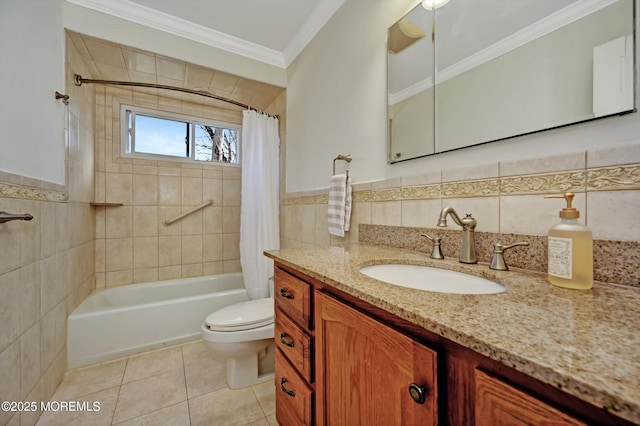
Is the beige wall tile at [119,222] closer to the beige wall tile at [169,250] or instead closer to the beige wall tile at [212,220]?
the beige wall tile at [169,250]

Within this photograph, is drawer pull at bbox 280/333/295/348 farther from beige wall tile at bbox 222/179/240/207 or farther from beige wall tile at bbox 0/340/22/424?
beige wall tile at bbox 222/179/240/207

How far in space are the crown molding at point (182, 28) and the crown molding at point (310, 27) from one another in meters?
0.13

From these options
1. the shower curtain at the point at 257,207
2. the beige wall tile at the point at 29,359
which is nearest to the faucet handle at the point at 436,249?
the shower curtain at the point at 257,207

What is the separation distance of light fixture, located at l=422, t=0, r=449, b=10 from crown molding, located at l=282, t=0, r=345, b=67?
75 cm

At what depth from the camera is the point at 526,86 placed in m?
0.79

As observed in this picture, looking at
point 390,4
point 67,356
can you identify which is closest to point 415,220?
point 390,4

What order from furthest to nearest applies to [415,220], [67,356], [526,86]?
1. [67,356]
2. [415,220]
3. [526,86]

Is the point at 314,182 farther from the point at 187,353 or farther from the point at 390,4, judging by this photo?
the point at 187,353

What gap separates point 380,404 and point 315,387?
336 millimetres

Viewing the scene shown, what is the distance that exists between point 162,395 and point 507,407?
1796mm

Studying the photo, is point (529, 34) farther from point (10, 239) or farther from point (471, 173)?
point (10, 239)

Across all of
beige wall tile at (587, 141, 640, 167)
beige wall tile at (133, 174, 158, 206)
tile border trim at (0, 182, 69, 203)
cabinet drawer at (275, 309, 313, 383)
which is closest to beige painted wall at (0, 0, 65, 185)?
tile border trim at (0, 182, 69, 203)

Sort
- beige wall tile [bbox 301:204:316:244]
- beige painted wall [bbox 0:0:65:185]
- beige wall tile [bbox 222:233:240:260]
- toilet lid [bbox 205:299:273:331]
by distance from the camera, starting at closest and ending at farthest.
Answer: beige painted wall [bbox 0:0:65:185] < toilet lid [bbox 205:299:273:331] < beige wall tile [bbox 301:204:316:244] < beige wall tile [bbox 222:233:240:260]

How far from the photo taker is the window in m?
2.47
